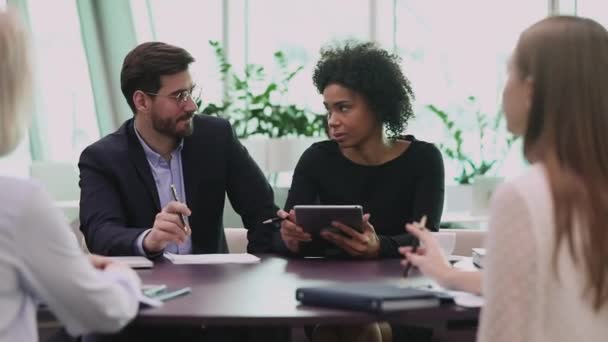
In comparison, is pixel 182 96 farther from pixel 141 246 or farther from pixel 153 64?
pixel 141 246

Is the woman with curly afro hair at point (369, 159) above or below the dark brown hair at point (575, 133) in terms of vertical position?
below

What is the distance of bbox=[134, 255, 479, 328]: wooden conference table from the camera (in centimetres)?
217

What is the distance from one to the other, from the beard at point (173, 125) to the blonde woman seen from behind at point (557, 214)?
6.20ft

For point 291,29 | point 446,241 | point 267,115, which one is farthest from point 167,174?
point 291,29

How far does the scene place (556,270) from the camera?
1793mm

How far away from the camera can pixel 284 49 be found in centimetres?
674

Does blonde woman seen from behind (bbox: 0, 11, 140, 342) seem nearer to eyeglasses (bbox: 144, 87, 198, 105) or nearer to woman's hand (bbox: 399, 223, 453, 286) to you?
woman's hand (bbox: 399, 223, 453, 286)

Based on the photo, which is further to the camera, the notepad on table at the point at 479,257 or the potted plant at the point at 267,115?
the potted plant at the point at 267,115

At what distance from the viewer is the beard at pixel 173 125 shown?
3.55 metres

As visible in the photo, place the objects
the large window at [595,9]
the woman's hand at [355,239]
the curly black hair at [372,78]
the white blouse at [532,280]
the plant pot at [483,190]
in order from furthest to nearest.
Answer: the large window at [595,9], the plant pot at [483,190], the curly black hair at [372,78], the woman's hand at [355,239], the white blouse at [532,280]

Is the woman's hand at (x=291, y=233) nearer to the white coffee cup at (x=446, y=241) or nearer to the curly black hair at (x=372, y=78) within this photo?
the white coffee cup at (x=446, y=241)

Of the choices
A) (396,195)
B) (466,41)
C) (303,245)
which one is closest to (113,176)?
(303,245)

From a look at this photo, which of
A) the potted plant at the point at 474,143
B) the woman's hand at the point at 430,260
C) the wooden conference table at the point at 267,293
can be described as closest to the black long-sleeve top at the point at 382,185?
the wooden conference table at the point at 267,293

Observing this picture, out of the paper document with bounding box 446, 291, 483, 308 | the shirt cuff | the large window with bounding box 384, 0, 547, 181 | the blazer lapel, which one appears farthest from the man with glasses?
the large window with bounding box 384, 0, 547, 181
